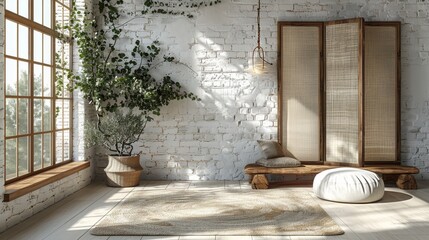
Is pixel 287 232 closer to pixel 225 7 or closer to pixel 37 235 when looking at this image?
pixel 37 235

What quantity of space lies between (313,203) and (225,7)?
3594 mm

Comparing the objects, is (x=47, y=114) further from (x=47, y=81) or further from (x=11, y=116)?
(x=11, y=116)

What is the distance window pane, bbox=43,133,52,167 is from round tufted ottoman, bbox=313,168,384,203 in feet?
11.8

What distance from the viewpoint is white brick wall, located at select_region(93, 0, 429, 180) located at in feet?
25.5

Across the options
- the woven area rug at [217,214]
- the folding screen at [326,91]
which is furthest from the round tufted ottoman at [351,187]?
the folding screen at [326,91]

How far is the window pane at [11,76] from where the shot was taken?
16.9 ft

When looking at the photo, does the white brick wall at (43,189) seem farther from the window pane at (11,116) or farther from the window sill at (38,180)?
the window pane at (11,116)

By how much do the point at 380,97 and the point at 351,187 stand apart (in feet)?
7.53

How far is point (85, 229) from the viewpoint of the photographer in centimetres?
473

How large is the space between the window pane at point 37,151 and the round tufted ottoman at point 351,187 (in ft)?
11.8

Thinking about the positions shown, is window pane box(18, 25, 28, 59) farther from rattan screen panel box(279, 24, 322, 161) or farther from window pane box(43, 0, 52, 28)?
rattan screen panel box(279, 24, 322, 161)

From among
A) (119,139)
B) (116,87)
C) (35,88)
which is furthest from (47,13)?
(119,139)

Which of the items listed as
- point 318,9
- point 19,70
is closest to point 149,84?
point 19,70

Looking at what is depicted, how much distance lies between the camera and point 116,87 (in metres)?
7.57
